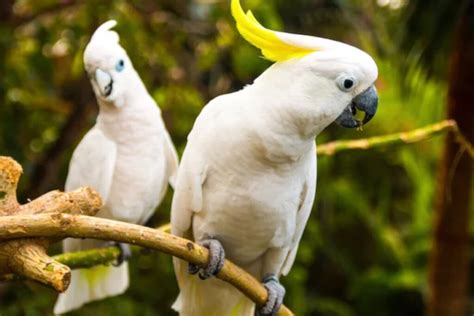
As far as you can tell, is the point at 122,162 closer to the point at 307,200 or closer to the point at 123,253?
the point at 123,253

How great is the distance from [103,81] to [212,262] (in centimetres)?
62

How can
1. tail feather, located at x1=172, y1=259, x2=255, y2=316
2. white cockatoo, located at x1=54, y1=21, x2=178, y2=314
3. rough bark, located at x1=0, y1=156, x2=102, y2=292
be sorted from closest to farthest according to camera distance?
1. rough bark, located at x1=0, y1=156, x2=102, y2=292
2. tail feather, located at x1=172, y1=259, x2=255, y2=316
3. white cockatoo, located at x1=54, y1=21, x2=178, y2=314

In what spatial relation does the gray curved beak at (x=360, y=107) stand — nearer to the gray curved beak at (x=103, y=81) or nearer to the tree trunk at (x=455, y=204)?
the gray curved beak at (x=103, y=81)

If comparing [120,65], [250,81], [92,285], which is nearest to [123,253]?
[92,285]

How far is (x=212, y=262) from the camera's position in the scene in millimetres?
1419

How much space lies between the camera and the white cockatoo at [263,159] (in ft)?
4.26

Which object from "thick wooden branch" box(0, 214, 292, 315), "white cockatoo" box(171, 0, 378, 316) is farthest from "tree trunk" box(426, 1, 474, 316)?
"thick wooden branch" box(0, 214, 292, 315)

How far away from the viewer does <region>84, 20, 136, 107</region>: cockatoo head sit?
1.77m

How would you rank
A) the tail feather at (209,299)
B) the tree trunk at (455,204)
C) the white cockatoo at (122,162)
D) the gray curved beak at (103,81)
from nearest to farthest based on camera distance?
the tail feather at (209,299) → the gray curved beak at (103,81) → the white cockatoo at (122,162) → the tree trunk at (455,204)

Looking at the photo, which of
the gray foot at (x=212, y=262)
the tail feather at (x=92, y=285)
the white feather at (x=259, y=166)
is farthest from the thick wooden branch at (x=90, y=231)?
the tail feather at (x=92, y=285)

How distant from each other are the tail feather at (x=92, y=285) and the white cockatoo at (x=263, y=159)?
0.50m

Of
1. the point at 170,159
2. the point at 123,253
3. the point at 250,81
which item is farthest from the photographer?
the point at 250,81

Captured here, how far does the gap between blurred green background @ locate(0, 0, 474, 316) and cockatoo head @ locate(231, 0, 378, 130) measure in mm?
1266

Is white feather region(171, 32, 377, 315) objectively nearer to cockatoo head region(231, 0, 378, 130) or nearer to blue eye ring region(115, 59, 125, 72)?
cockatoo head region(231, 0, 378, 130)
